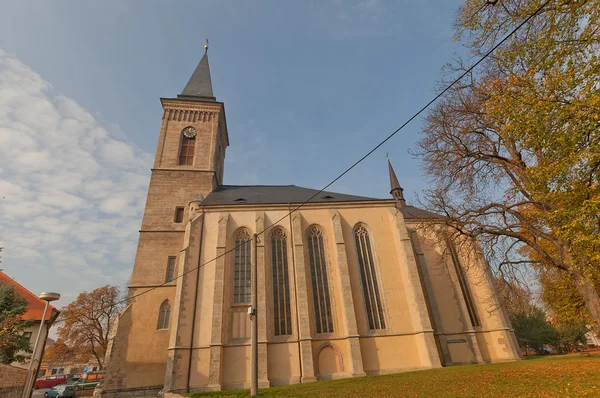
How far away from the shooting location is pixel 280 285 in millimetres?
18312

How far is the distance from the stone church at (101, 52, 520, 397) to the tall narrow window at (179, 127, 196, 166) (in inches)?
113

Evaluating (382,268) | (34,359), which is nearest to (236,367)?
(34,359)

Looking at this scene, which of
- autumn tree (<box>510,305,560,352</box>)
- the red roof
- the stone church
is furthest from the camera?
autumn tree (<box>510,305,560,352</box>)

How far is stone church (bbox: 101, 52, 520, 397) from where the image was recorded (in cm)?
1616

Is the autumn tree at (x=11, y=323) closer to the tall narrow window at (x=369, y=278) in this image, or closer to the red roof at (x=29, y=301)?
the red roof at (x=29, y=301)

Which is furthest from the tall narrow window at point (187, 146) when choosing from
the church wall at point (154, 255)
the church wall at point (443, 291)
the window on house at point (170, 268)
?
the church wall at point (443, 291)

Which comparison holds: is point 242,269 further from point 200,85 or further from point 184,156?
point 200,85

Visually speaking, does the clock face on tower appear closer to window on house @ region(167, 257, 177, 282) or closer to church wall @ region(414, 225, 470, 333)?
window on house @ region(167, 257, 177, 282)

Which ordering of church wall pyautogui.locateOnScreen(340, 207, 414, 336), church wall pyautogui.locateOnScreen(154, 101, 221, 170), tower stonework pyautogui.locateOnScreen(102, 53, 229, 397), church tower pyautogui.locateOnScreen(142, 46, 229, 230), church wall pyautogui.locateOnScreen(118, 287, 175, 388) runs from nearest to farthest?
church wall pyautogui.locateOnScreen(118, 287, 175, 388), tower stonework pyautogui.locateOnScreen(102, 53, 229, 397), church wall pyautogui.locateOnScreen(340, 207, 414, 336), church tower pyautogui.locateOnScreen(142, 46, 229, 230), church wall pyautogui.locateOnScreen(154, 101, 221, 170)

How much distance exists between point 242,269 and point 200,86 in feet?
68.9

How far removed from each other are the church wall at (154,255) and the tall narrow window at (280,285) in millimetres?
7267

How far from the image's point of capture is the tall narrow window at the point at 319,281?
1758 centimetres

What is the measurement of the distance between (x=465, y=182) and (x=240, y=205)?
14285 mm

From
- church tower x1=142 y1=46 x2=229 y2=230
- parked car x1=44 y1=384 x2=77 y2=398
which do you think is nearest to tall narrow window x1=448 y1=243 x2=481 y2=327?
church tower x1=142 y1=46 x2=229 y2=230
